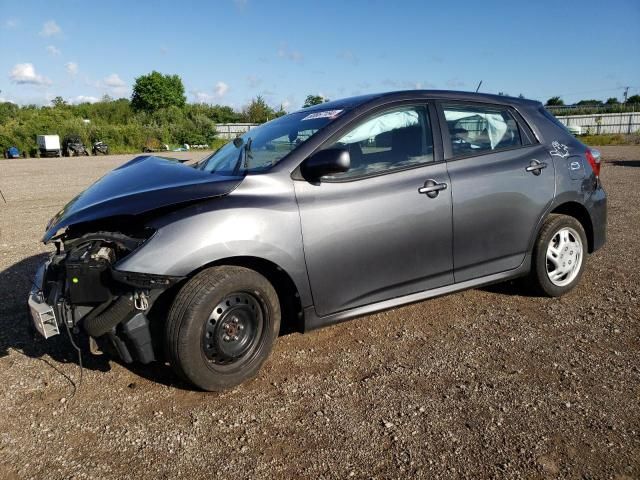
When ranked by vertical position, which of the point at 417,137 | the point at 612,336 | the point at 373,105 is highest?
the point at 373,105

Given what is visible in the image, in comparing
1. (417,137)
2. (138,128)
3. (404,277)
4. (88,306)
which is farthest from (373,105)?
(138,128)

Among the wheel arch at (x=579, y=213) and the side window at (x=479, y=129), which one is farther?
the wheel arch at (x=579, y=213)

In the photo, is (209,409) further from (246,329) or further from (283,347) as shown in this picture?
(283,347)

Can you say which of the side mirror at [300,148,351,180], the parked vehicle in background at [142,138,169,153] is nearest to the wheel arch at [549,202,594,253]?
the side mirror at [300,148,351,180]

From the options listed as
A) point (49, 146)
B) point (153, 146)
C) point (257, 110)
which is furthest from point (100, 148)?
Result: point (257, 110)

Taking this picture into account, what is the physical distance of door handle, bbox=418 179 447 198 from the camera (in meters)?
3.44

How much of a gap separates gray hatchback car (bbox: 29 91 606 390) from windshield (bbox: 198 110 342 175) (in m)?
0.02

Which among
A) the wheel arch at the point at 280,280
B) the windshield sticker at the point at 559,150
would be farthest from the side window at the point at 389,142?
the windshield sticker at the point at 559,150

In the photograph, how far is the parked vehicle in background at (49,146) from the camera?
121 ft

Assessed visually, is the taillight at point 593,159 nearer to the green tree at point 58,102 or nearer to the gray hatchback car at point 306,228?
the gray hatchback car at point 306,228

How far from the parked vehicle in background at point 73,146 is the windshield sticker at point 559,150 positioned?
4146 centimetres

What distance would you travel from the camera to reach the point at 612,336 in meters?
3.63

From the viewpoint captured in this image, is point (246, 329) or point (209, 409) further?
point (246, 329)

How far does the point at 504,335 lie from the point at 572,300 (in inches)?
41.7
